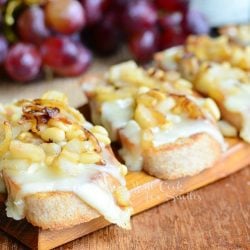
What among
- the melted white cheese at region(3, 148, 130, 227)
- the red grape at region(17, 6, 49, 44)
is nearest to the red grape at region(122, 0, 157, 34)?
the red grape at region(17, 6, 49, 44)

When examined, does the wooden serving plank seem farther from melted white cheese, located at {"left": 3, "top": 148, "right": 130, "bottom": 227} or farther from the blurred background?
the blurred background

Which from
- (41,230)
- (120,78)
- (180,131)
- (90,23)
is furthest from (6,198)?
(90,23)

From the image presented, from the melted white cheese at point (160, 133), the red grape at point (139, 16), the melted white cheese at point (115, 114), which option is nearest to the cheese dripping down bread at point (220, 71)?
the melted white cheese at point (160, 133)

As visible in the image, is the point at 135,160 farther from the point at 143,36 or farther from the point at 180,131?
the point at 143,36

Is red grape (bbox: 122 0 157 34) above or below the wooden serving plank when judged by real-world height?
below

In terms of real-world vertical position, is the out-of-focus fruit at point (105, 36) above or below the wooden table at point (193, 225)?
below

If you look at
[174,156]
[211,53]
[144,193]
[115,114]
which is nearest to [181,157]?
[174,156]

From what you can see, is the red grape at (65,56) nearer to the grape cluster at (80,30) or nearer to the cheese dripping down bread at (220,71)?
the grape cluster at (80,30)
